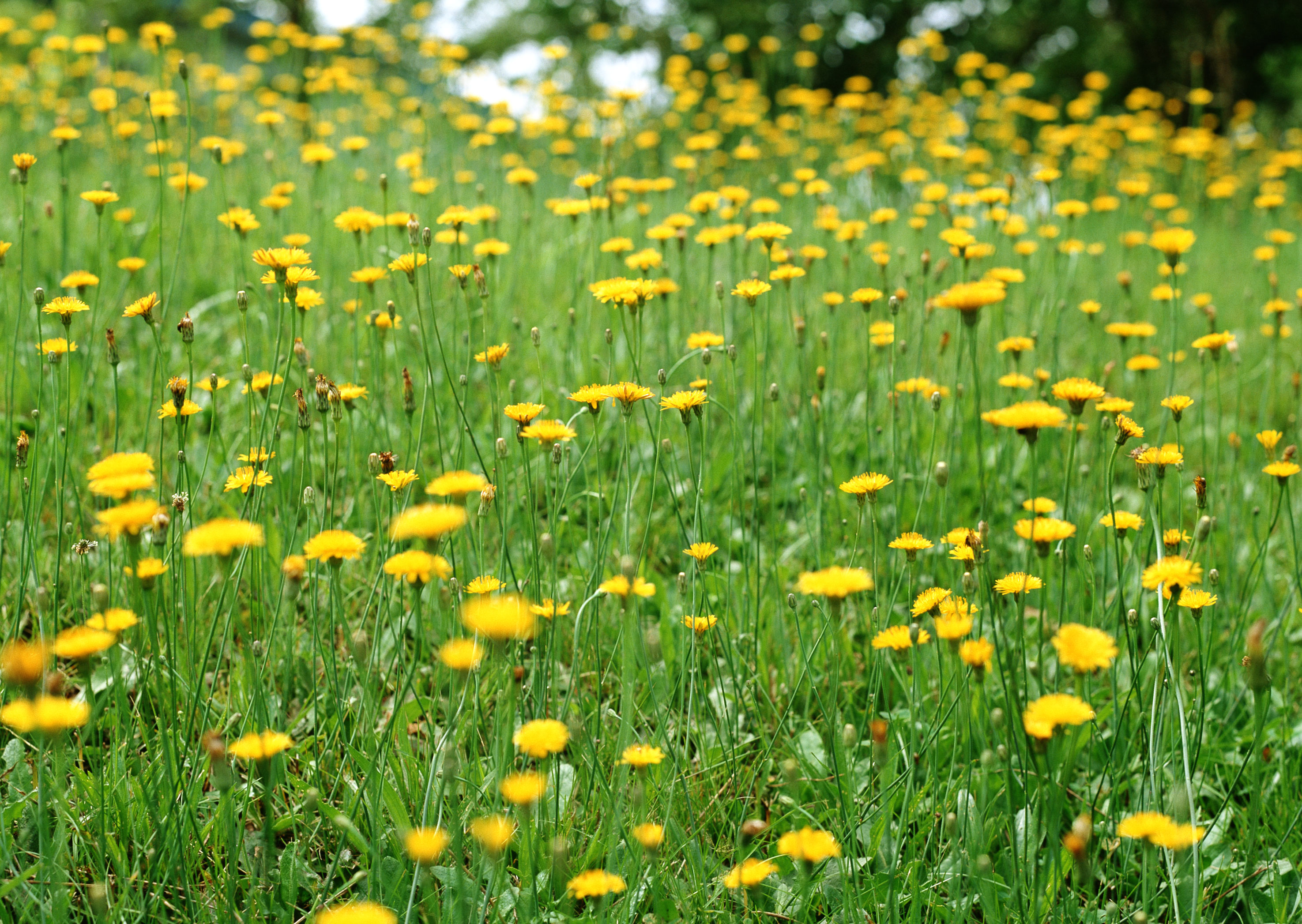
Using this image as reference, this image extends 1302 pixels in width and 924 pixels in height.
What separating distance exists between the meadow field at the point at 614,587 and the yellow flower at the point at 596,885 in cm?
5

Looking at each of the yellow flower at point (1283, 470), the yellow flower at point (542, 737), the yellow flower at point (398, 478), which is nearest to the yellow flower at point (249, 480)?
the yellow flower at point (398, 478)

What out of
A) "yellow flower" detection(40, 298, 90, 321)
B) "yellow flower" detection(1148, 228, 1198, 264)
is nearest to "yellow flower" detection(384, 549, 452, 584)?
"yellow flower" detection(40, 298, 90, 321)

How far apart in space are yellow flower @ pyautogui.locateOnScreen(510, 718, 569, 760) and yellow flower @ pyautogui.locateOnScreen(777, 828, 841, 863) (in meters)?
0.30

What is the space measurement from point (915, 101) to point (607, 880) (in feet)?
25.2

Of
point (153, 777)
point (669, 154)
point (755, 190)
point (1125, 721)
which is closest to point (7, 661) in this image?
point (153, 777)

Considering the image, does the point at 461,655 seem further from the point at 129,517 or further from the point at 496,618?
the point at 129,517

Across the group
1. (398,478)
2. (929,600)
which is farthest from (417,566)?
(929,600)

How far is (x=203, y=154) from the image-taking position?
5457mm

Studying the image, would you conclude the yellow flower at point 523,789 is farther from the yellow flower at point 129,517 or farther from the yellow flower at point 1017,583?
the yellow flower at point 1017,583

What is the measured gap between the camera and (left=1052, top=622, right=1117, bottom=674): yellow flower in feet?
4.09

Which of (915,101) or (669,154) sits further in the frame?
(915,101)

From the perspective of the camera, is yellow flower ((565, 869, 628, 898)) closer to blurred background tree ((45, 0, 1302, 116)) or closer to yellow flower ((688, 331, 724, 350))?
yellow flower ((688, 331, 724, 350))

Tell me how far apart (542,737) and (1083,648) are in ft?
2.31

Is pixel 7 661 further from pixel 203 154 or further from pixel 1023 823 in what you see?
pixel 203 154
